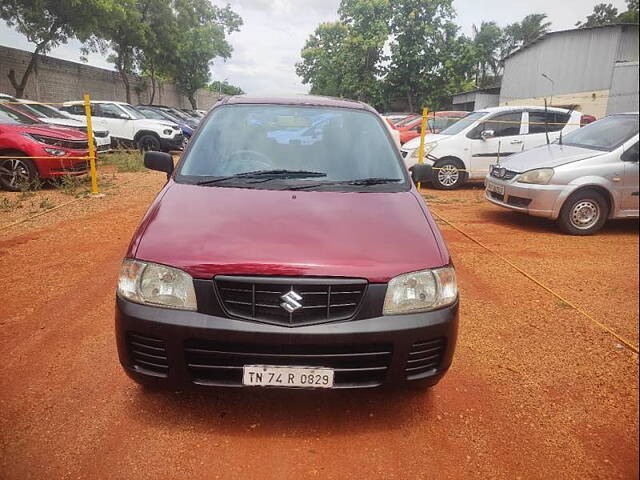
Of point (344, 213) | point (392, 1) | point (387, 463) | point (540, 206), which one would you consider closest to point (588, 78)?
point (344, 213)

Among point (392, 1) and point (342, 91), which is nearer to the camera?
point (392, 1)

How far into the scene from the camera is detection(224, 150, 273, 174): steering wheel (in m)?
2.71

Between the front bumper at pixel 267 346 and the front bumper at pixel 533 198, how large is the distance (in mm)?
4328

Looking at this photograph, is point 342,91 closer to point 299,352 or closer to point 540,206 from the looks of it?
point 540,206

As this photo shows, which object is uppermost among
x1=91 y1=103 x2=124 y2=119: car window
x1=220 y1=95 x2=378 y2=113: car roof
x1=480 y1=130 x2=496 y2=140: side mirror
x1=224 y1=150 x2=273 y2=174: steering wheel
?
x1=91 y1=103 x2=124 y2=119: car window

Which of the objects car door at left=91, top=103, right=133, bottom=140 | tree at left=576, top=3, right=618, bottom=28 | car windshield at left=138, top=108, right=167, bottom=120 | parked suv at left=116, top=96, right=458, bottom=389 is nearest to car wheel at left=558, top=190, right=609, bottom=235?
parked suv at left=116, top=96, right=458, bottom=389

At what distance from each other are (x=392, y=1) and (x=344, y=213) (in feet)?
39.7

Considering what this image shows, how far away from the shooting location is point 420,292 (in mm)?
1971

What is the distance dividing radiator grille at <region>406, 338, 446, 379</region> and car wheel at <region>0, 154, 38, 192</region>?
7646 millimetres

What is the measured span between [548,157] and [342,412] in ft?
16.7

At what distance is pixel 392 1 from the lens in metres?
12.2

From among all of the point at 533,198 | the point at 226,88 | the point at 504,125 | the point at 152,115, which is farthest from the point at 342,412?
the point at 226,88

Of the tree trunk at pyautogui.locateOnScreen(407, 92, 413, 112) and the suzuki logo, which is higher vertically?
the tree trunk at pyautogui.locateOnScreen(407, 92, 413, 112)

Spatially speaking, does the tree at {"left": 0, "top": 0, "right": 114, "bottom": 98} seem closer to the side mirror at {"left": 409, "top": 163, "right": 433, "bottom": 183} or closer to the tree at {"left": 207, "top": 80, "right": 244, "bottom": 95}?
the side mirror at {"left": 409, "top": 163, "right": 433, "bottom": 183}
